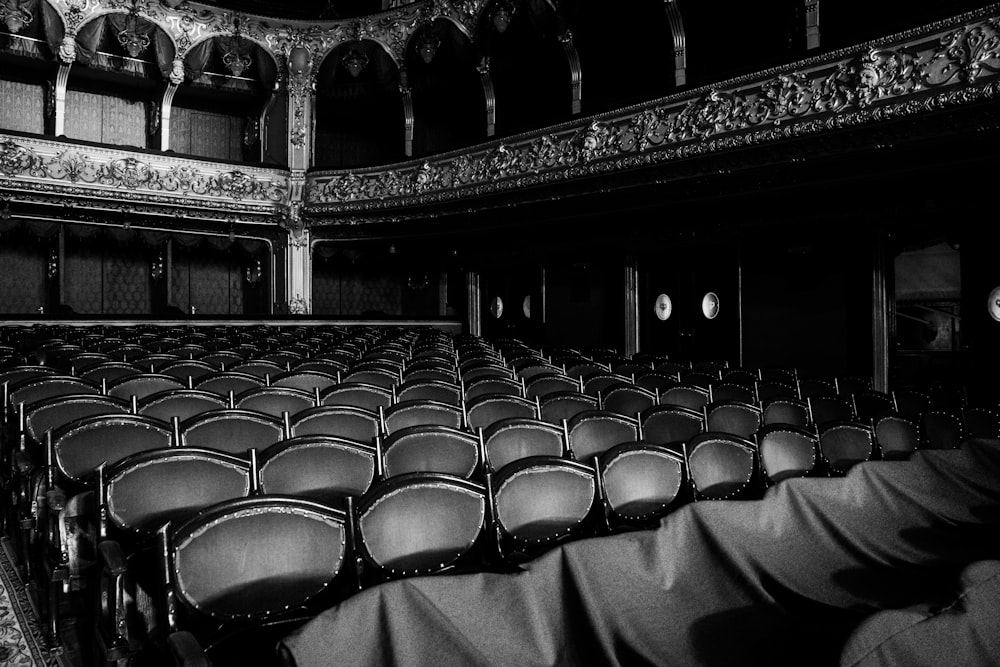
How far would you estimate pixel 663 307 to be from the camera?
32.0 ft

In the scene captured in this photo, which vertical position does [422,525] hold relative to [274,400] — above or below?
below

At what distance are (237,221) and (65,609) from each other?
34.6 ft

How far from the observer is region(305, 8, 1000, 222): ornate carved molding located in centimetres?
546

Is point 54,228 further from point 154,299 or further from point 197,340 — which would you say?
point 197,340

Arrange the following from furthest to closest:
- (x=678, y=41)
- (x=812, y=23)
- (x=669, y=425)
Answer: (x=678, y=41) → (x=812, y=23) → (x=669, y=425)

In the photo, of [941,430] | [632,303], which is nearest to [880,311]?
[632,303]

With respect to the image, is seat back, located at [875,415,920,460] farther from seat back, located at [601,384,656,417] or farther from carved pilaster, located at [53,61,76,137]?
carved pilaster, located at [53,61,76,137]

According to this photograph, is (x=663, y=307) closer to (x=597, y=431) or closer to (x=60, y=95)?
(x=597, y=431)

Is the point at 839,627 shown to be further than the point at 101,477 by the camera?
Answer: No

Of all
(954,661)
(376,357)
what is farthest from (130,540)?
(376,357)

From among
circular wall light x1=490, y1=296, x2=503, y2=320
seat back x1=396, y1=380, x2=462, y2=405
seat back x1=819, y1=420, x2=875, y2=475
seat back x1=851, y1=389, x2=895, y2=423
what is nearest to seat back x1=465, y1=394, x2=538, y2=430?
seat back x1=396, y1=380, x2=462, y2=405

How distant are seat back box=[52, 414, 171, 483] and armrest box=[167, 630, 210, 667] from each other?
1.31 m

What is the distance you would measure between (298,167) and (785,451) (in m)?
11.2

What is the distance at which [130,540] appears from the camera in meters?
2.07
